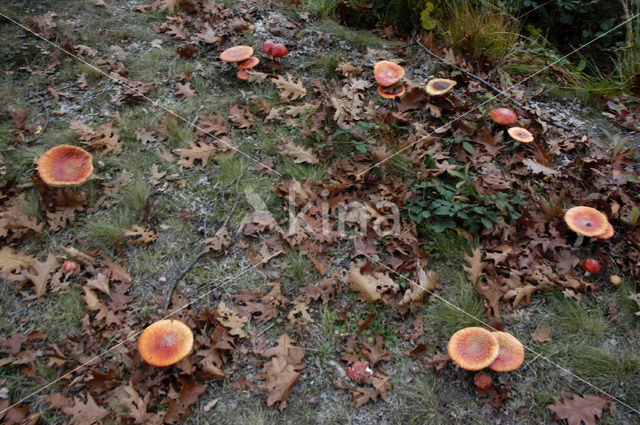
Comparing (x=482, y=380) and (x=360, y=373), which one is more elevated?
(x=482, y=380)

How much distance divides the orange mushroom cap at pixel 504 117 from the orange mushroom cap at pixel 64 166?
3.95m

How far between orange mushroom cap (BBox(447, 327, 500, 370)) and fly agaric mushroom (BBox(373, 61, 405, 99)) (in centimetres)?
271

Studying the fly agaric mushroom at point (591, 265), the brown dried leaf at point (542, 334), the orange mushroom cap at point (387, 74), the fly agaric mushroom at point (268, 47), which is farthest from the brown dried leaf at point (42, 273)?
the fly agaric mushroom at point (591, 265)

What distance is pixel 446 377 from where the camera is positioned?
9.11ft

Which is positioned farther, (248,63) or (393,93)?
(248,63)

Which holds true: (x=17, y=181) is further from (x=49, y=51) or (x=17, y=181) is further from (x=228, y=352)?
(x=228, y=352)

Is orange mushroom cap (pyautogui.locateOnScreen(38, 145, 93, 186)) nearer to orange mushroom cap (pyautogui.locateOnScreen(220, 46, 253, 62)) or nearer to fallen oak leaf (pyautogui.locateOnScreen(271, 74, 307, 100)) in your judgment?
orange mushroom cap (pyautogui.locateOnScreen(220, 46, 253, 62))

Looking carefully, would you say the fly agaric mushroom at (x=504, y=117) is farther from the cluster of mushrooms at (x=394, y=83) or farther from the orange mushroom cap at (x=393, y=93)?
the orange mushroom cap at (x=393, y=93)

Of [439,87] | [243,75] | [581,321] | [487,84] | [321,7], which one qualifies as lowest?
[581,321]

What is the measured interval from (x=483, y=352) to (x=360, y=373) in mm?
847

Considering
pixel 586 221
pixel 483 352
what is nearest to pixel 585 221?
pixel 586 221

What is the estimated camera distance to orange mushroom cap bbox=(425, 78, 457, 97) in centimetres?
414

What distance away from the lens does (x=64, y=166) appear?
340cm

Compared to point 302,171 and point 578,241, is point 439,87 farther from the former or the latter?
point 578,241
